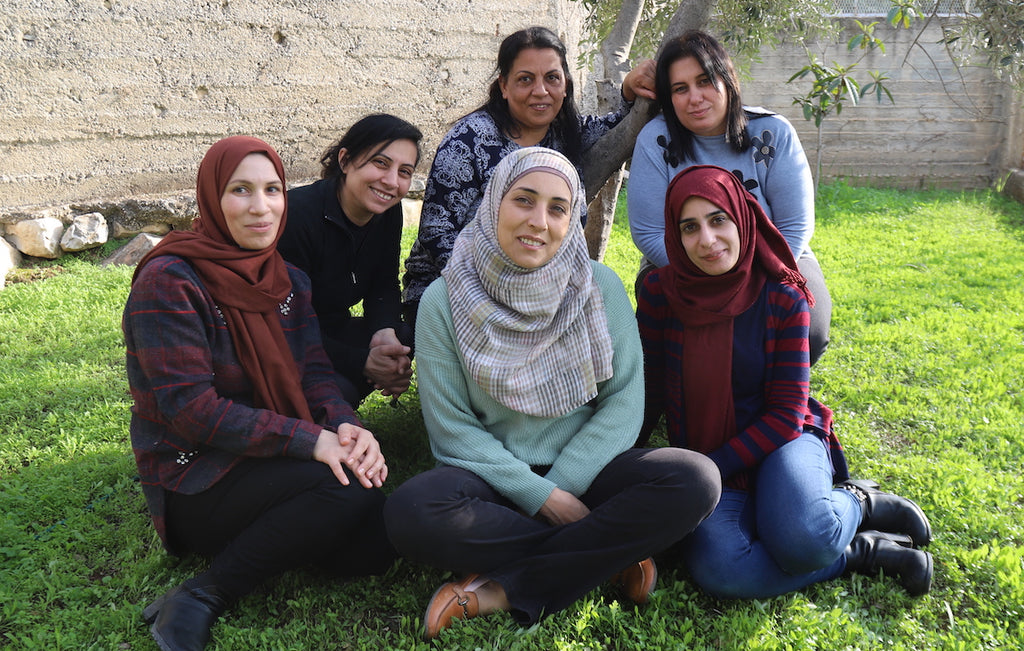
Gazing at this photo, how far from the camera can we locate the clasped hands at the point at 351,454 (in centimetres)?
240

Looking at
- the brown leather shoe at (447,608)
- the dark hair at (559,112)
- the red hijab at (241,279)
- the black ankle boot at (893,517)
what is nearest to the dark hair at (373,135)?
the dark hair at (559,112)

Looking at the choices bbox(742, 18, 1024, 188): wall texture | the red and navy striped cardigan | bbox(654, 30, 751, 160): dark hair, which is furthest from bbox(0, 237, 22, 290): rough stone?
bbox(742, 18, 1024, 188): wall texture

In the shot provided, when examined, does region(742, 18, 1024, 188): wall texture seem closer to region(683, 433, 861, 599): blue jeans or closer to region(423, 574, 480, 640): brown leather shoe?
region(683, 433, 861, 599): blue jeans

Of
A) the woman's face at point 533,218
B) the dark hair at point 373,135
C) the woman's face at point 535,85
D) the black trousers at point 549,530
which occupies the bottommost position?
the black trousers at point 549,530

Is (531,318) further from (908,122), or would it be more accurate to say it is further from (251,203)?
(908,122)

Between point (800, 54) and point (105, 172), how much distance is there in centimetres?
868

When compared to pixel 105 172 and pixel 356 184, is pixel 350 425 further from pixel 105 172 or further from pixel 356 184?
pixel 105 172

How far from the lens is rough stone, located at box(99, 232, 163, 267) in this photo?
624 centimetres

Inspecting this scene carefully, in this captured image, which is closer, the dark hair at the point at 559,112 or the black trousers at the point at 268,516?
the black trousers at the point at 268,516

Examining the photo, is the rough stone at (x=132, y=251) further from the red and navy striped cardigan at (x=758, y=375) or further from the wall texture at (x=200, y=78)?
the red and navy striped cardigan at (x=758, y=375)

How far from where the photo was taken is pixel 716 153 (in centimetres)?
334

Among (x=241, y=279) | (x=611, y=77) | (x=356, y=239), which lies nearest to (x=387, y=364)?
(x=356, y=239)

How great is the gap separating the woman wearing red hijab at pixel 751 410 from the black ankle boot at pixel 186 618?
1486 mm

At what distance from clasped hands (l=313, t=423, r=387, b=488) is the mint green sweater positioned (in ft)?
0.64
